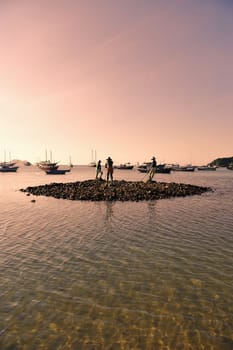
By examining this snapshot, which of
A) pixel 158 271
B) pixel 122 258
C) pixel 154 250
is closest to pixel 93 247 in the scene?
pixel 122 258

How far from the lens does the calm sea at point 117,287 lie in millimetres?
5840

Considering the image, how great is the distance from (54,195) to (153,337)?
2738 centimetres

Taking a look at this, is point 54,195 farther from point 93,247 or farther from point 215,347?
point 215,347

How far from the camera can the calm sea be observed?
5.84 metres

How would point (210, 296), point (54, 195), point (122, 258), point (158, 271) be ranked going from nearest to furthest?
point (210, 296)
point (158, 271)
point (122, 258)
point (54, 195)

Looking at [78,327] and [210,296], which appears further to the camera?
[210,296]

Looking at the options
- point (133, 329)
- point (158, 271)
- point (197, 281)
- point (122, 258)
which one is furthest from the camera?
point (122, 258)

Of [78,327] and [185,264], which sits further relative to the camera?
[185,264]

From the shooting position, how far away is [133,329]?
6066 mm

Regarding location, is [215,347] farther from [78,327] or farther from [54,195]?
[54,195]

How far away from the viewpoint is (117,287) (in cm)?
810

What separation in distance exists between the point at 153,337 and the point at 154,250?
222 inches

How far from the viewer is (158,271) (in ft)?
30.4

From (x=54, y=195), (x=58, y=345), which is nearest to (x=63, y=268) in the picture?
(x=58, y=345)
